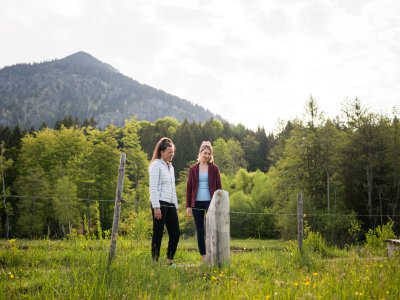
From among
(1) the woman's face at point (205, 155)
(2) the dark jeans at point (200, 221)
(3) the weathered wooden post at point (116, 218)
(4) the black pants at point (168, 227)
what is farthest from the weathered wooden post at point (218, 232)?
(3) the weathered wooden post at point (116, 218)

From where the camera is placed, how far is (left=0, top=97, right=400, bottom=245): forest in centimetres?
2473

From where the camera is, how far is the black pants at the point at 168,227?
18.5ft

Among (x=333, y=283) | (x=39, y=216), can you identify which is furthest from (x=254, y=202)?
(x=333, y=283)

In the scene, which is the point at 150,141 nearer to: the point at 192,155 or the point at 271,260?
the point at 192,155

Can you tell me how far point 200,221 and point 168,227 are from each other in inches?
22.7

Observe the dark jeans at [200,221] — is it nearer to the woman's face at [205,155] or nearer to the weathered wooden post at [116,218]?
the woman's face at [205,155]

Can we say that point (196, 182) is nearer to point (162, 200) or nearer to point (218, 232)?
point (162, 200)

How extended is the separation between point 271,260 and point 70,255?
340 centimetres

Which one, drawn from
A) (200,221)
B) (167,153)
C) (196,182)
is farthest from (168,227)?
(167,153)

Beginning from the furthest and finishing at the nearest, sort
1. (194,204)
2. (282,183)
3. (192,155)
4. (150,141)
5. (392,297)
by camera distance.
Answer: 1. (150,141)
2. (192,155)
3. (282,183)
4. (194,204)
5. (392,297)

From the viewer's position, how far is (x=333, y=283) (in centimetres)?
379

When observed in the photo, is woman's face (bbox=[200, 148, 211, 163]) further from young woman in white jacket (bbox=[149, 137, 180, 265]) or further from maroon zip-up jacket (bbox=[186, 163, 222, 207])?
young woman in white jacket (bbox=[149, 137, 180, 265])

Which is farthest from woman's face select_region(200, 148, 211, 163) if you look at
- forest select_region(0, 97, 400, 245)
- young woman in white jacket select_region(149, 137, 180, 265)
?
forest select_region(0, 97, 400, 245)

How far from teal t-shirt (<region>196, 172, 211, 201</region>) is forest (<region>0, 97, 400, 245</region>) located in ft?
19.6
